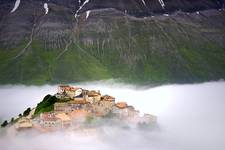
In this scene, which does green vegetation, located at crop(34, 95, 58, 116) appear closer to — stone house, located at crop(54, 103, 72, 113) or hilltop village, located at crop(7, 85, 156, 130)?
hilltop village, located at crop(7, 85, 156, 130)

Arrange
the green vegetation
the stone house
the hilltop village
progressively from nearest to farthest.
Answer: the hilltop village, the stone house, the green vegetation

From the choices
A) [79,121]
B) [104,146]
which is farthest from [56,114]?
[104,146]

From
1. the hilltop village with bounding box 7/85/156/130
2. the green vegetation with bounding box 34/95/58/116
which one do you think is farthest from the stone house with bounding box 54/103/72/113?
the green vegetation with bounding box 34/95/58/116

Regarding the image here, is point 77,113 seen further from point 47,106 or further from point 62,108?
point 47,106

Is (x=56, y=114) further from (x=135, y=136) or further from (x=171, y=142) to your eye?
(x=171, y=142)

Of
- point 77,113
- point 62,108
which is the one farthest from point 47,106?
point 77,113

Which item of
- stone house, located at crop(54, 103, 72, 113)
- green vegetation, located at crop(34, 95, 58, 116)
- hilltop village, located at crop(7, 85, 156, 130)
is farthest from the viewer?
green vegetation, located at crop(34, 95, 58, 116)

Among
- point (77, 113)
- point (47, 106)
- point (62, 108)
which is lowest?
point (77, 113)

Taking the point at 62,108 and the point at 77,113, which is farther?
the point at 62,108
